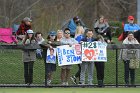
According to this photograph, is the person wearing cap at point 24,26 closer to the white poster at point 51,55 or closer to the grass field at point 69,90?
the white poster at point 51,55

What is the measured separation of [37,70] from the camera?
67.0 ft

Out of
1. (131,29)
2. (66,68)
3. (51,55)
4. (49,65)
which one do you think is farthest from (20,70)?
(131,29)

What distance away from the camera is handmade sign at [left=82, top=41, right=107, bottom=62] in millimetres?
19781

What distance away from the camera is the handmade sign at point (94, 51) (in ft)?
64.9

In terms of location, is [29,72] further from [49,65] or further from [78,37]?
[78,37]

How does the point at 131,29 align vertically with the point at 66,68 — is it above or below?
above

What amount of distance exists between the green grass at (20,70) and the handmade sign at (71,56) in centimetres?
65

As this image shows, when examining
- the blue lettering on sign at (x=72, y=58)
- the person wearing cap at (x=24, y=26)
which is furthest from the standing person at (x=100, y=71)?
the person wearing cap at (x=24, y=26)

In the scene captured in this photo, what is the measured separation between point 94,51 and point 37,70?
1969mm

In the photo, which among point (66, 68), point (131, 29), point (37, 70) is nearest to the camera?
point (66, 68)

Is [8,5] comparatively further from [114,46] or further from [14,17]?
[114,46]

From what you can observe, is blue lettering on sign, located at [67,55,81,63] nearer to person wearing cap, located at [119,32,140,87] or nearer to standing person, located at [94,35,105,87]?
standing person, located at [94,35,105,87]

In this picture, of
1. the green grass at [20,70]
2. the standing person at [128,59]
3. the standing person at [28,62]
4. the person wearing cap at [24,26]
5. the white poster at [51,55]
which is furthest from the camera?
the person wearing cap at [24,26]

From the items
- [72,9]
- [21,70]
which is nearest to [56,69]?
[21,70]
